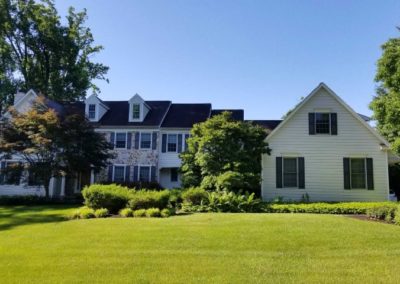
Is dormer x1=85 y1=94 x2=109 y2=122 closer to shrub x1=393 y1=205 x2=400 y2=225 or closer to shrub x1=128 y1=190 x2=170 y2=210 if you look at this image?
shrub x1=128 y1=190 x2=170 y2=210

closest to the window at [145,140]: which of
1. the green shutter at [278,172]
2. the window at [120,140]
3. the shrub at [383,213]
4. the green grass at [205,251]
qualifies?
the window at [120,140]

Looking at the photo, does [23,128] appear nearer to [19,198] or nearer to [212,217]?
[19,198]

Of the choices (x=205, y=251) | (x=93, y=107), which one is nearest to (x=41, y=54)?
(x=93, y=107)

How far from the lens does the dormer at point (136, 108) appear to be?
29.2 m

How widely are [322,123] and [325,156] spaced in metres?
1.78

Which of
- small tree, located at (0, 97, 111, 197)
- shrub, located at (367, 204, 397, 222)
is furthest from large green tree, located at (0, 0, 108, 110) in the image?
shrub, located at (367, 204, 397, 222)

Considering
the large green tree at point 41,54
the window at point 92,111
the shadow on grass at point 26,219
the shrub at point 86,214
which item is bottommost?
the shadow on grass at point 26,219

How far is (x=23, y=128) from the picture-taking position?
2122 centimetres

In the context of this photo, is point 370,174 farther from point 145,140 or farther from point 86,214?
point 145,140

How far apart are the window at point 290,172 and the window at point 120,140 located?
14.4 m

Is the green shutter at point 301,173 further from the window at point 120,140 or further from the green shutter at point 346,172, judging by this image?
the window at point 120,140

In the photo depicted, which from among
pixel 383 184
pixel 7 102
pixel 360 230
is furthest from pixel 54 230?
pixel 7 102

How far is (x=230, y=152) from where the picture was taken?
59.5ft

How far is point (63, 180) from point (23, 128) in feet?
21.2
